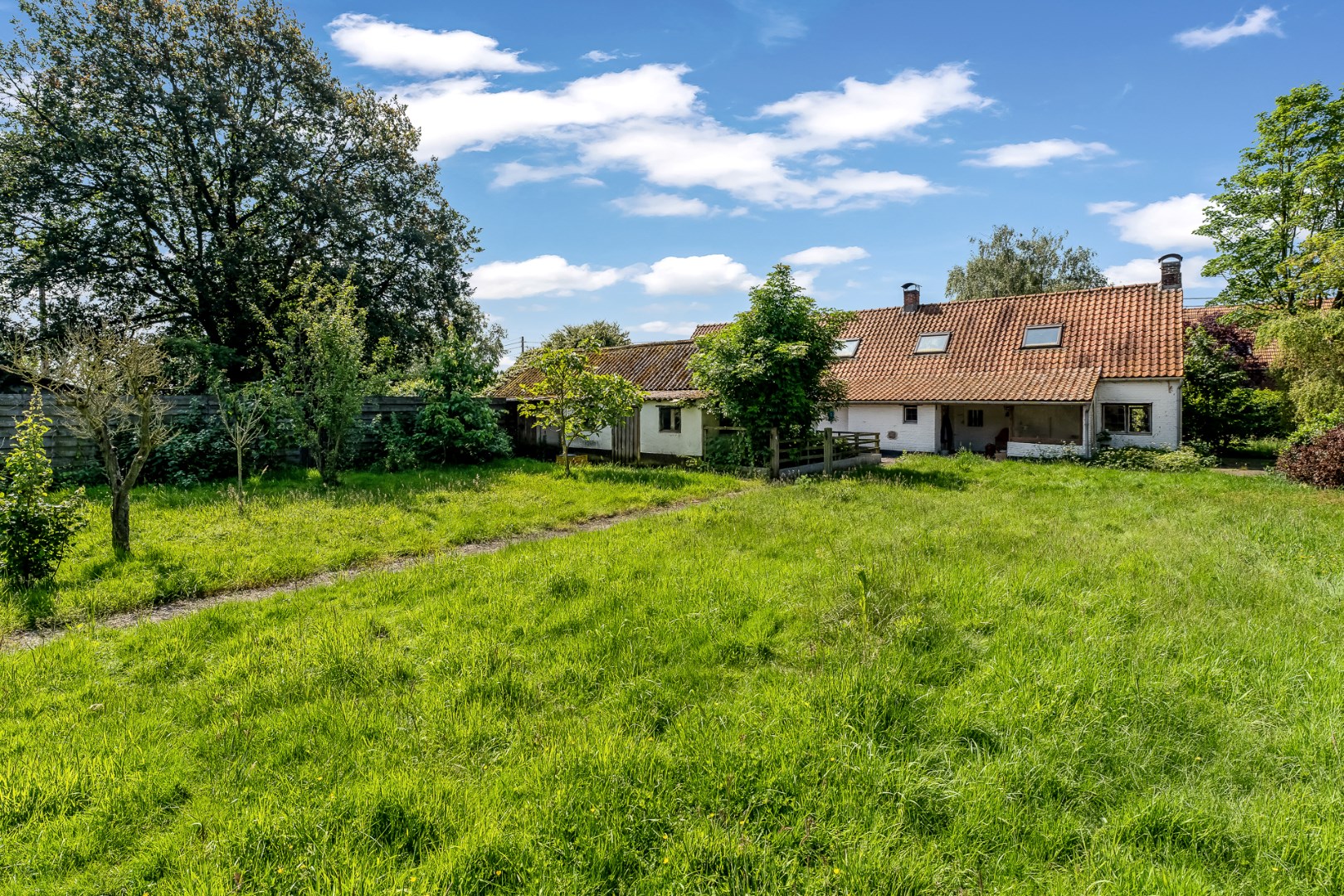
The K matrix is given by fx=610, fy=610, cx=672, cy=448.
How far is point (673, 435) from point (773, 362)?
5108 millimetres

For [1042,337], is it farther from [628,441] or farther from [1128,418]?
[628,441]

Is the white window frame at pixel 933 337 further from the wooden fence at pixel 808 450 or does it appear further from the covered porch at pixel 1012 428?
the wooden fence at pixel 808 450

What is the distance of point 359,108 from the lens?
22812 millimetres

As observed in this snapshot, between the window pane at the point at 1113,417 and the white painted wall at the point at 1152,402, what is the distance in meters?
0.41

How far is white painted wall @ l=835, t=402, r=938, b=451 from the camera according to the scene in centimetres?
2420

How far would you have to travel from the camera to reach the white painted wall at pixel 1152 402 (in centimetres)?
2056

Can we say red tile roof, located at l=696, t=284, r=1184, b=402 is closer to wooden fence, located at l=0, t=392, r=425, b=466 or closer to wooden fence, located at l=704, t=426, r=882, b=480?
wooden fence, located at l=704, t=426, r=882, b=480

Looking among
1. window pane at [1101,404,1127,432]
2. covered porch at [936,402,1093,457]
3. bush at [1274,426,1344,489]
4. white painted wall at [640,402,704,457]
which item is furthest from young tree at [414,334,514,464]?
bush at [1274,426,1344,489]

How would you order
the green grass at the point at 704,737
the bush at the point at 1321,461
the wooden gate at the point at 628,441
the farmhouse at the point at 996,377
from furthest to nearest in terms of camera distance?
the wooden gate at the point at 628,441 < the farmhouse at the point at 996,377 < the bush at the point at 1321,461 < the green grass at the point at 704,737

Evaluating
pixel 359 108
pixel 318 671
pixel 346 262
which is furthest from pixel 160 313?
pixel 318 671

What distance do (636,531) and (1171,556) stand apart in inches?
298

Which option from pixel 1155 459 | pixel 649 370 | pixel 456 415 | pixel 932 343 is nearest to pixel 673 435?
pixel 649 370

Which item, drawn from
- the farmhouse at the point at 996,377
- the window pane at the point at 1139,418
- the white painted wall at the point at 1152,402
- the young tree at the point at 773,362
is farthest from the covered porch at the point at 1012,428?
the young tree at the point at 773,362

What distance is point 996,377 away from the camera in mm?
23641
